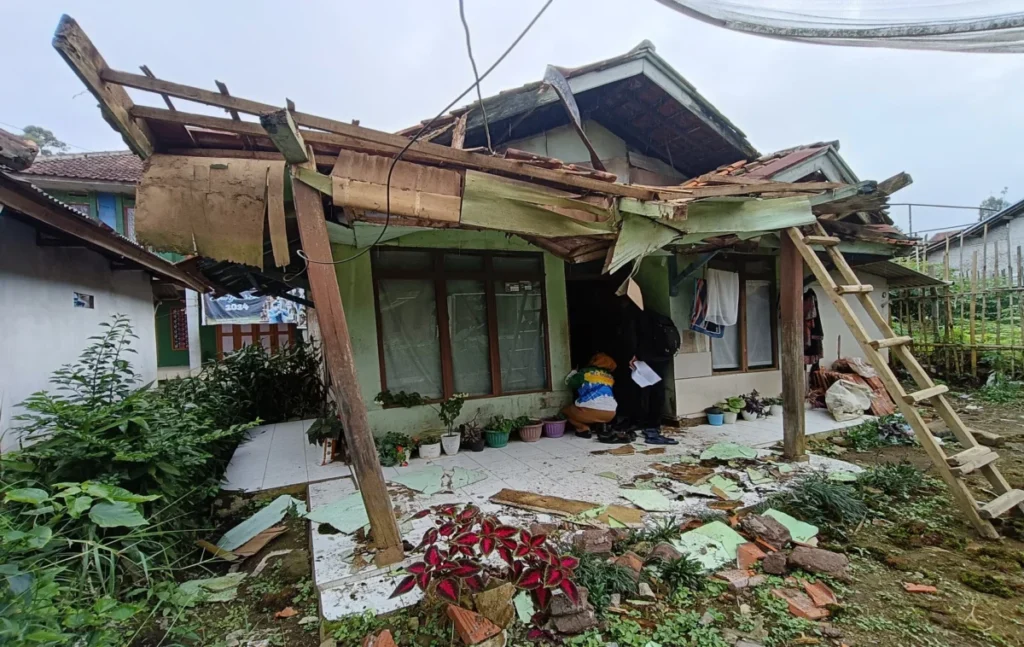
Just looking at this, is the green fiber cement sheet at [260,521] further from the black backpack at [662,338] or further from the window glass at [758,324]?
the window glass at [758,324]

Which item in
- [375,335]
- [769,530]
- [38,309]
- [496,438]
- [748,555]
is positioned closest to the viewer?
[748,555]

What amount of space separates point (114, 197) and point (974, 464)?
16219mm

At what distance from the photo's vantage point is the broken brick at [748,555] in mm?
2613

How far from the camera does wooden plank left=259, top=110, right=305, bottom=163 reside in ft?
6.69

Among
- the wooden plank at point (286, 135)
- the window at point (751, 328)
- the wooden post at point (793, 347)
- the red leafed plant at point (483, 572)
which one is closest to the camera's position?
the red leafed plant at point (483, 572)

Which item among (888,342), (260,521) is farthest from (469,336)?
(888,342)

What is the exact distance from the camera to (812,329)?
6.57 meters

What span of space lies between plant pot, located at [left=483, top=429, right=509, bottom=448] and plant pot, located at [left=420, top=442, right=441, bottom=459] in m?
0.65

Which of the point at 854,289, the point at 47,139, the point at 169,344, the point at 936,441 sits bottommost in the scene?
the point at 936,441

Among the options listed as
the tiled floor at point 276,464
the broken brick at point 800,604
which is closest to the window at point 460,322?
the tiled floor at point 276,464

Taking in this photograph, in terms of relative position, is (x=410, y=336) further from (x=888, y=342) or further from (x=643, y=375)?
(x=888, y=342)

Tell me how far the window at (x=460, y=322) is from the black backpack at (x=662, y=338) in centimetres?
140

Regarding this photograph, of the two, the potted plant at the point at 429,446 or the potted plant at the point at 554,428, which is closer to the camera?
the potted plant at the point at 429,446

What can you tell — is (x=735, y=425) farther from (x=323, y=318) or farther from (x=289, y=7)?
(x=289, y=7)
